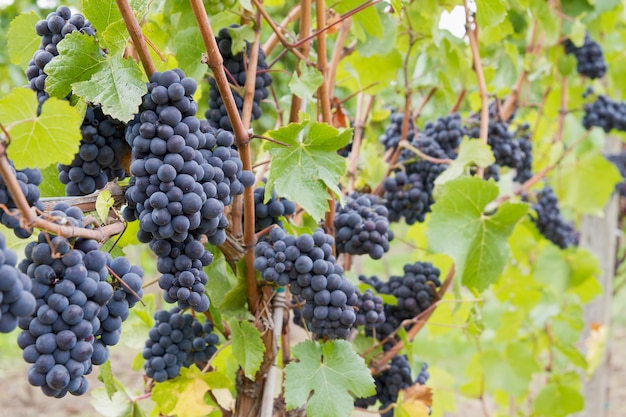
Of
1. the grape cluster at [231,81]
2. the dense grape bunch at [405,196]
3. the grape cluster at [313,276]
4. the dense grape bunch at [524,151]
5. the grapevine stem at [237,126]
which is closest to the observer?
the grapevine stem at [237,126]

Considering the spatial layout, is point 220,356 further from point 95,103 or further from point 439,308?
point 95,103

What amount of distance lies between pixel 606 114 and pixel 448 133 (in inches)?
43.6

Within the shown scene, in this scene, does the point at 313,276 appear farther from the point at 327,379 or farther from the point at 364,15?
the point at 364,15

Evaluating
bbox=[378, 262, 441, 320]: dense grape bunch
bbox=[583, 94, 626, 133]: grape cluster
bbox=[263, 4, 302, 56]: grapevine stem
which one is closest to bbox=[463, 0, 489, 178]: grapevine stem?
bbox=[378, 262, 441, 320]: dense grape bunch

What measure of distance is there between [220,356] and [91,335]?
2.65ft

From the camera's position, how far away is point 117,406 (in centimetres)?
135

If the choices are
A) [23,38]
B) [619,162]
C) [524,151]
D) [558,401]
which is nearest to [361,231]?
[23,38]

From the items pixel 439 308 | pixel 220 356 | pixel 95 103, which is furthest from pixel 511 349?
pixel 95 103

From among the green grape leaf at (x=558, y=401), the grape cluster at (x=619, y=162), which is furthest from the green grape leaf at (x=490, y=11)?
the grape cluster at (x=619, y=162)

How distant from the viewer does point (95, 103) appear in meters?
0.82

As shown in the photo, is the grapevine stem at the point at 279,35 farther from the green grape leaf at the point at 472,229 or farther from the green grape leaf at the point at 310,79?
the green grape leaf at the point at 472,229

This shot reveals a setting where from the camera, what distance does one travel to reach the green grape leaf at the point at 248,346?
1105 mm

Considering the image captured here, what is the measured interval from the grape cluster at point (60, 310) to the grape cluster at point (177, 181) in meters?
0.11

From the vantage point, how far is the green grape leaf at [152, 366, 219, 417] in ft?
3.98
